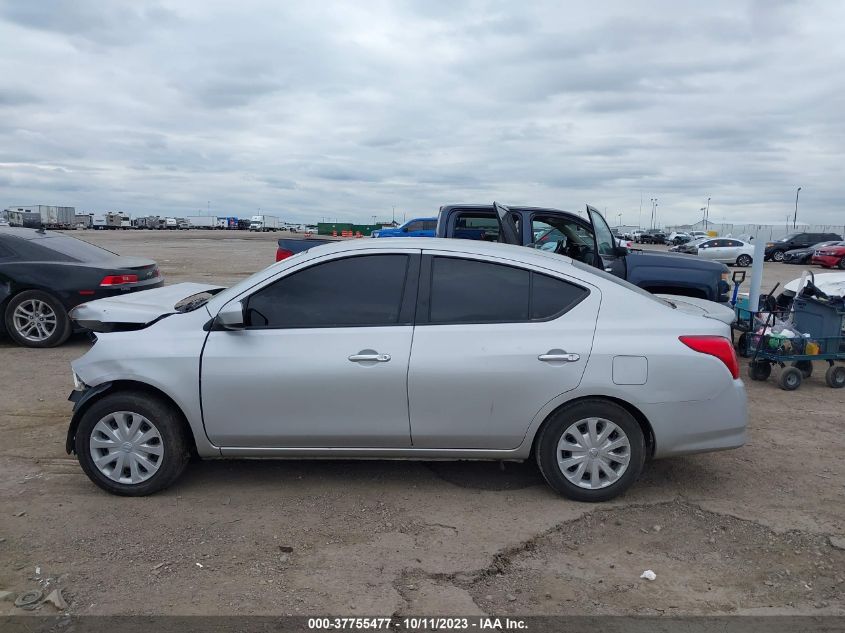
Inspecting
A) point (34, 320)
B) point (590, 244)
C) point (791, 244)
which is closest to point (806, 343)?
point (590, 244)

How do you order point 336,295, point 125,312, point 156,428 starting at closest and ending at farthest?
point 156,428 → point 336,295 → point 125,312

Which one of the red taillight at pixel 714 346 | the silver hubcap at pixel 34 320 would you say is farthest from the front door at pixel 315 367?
the silver hubcap at pixel 34 320

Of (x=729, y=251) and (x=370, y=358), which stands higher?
(x=729, y=251)

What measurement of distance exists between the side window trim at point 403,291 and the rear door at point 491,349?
0.06 meters

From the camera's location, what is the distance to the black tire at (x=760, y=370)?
802 cm

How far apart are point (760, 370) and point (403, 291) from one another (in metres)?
5.56

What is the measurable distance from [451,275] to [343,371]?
935 millimetres

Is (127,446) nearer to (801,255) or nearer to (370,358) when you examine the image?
(370,358)

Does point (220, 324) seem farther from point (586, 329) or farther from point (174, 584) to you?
point (586, 329)

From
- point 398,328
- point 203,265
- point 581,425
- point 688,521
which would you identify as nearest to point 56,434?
point 398,328

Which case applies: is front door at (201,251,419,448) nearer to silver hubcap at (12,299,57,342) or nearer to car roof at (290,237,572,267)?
car roof at (290,237,572,267)

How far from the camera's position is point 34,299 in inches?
352

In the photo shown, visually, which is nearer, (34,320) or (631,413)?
(631,413)

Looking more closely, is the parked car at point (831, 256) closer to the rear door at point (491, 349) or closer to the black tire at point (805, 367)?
the black tire at point (805, 367)
